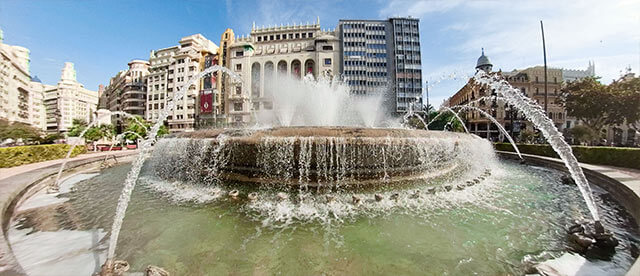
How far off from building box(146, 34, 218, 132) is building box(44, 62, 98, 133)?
66.2 metres

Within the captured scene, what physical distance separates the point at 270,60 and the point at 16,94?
79452 mm

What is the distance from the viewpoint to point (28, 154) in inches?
529

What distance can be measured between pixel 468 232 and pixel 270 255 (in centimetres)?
357

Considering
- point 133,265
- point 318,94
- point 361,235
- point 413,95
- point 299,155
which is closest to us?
point 133,265

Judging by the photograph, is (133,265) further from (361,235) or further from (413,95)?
(413,95)

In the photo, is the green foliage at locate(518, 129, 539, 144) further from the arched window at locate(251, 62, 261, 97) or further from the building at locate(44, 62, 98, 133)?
the building at locate(44, 62, 98, 133)

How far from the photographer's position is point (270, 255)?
10.9 feet

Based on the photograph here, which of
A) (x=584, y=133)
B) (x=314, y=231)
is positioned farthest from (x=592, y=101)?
(x=314, y=231)

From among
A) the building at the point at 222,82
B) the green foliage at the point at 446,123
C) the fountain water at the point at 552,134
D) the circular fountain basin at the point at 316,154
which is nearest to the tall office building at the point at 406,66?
the green foliage at the point at 446,123

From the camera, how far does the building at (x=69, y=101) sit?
10319 centimetres

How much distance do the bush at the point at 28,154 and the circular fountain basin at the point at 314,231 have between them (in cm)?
1064

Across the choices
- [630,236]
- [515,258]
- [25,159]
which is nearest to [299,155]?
[515,258]

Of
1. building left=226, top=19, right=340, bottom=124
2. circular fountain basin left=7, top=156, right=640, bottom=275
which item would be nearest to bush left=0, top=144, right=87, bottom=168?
circular fountain basin left=7, top=156, right=640, bottom=275

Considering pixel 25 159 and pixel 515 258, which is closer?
pixel 515 258
